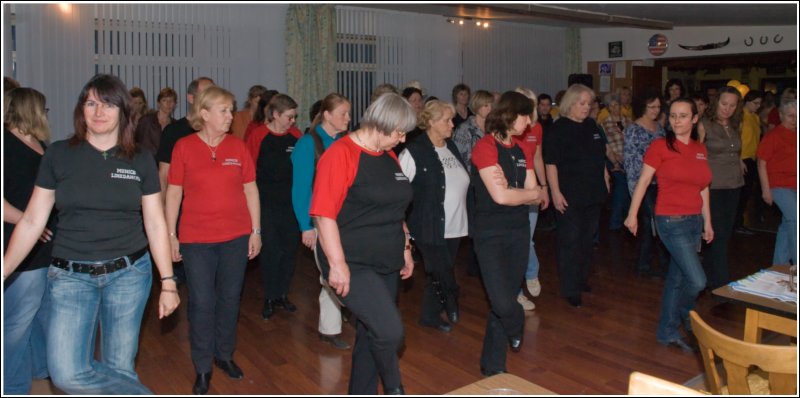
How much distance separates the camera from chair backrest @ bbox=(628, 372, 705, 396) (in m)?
1.79

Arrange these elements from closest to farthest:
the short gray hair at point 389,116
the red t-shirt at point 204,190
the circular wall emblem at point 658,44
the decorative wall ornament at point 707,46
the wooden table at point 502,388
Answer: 1. the wooden table at point 502,388
2. the short gray hair at point 389,116
3. the red t-shirt at point 204,190
4. the decorative wall ornament at point 707,46
5. the circular wall emblem at point 658,44

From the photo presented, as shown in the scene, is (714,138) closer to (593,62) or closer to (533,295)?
(533,295)

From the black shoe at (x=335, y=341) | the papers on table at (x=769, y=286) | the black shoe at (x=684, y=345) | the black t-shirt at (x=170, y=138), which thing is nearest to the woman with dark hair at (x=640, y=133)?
the black shoe at (x=684, y=345)

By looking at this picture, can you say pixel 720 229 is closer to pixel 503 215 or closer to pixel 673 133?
pixel 673 133

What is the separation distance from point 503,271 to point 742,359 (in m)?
1.49

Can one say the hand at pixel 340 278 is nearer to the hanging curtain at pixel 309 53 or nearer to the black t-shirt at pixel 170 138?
the black t-shirt at pixel 170 138

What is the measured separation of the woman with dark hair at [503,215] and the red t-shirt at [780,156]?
2627 millimetres

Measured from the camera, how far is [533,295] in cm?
553

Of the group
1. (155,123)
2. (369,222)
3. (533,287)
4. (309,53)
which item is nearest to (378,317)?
(369,222)

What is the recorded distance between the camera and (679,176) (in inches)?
163

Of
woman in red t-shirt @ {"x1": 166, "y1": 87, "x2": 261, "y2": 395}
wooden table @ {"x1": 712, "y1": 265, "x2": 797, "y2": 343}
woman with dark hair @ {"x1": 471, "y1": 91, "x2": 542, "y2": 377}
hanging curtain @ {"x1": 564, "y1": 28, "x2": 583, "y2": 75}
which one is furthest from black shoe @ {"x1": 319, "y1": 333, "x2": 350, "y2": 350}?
hanging curtain @ {"x1": 564, "y1": 28, "x2": 583, "y2": 75}

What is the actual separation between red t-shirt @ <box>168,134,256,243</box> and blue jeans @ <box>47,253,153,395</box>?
0.67 m

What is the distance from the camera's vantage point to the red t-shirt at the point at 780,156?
17.1 ft

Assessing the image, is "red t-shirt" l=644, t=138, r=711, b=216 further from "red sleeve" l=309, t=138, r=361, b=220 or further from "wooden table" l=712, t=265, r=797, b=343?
"red sleeve" l=309, t=138, r=361, b=220
